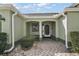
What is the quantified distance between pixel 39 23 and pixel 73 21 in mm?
1456

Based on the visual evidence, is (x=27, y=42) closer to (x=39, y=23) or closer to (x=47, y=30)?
(x=39, y=23)

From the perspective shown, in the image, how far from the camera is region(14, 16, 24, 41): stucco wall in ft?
20.1

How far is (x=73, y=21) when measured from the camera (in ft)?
19.6

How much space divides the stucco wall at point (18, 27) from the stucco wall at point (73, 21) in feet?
6.44

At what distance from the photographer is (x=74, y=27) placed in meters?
5.84

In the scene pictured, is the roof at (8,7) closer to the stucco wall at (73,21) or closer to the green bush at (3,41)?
the green bush at (3,41)

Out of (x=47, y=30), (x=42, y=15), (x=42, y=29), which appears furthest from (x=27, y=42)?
(x=42, y=15)

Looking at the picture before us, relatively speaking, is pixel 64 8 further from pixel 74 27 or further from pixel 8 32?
pixel 8 32

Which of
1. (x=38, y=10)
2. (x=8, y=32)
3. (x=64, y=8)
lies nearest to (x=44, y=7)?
(x=38, y=10)

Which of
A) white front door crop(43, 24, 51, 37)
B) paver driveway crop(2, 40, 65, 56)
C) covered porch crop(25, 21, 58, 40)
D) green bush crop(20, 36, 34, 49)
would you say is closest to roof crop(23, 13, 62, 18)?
covered porch crop(25, 21, 58, 40)

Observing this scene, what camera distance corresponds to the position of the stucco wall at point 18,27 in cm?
612

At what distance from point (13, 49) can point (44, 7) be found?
81.7 inches

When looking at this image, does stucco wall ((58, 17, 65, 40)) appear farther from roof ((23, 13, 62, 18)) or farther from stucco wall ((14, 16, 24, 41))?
stucco wall ((14, 16, 24, 41))

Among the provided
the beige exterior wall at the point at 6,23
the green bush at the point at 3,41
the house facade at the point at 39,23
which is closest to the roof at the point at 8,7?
the house facade at the point at 39,23
